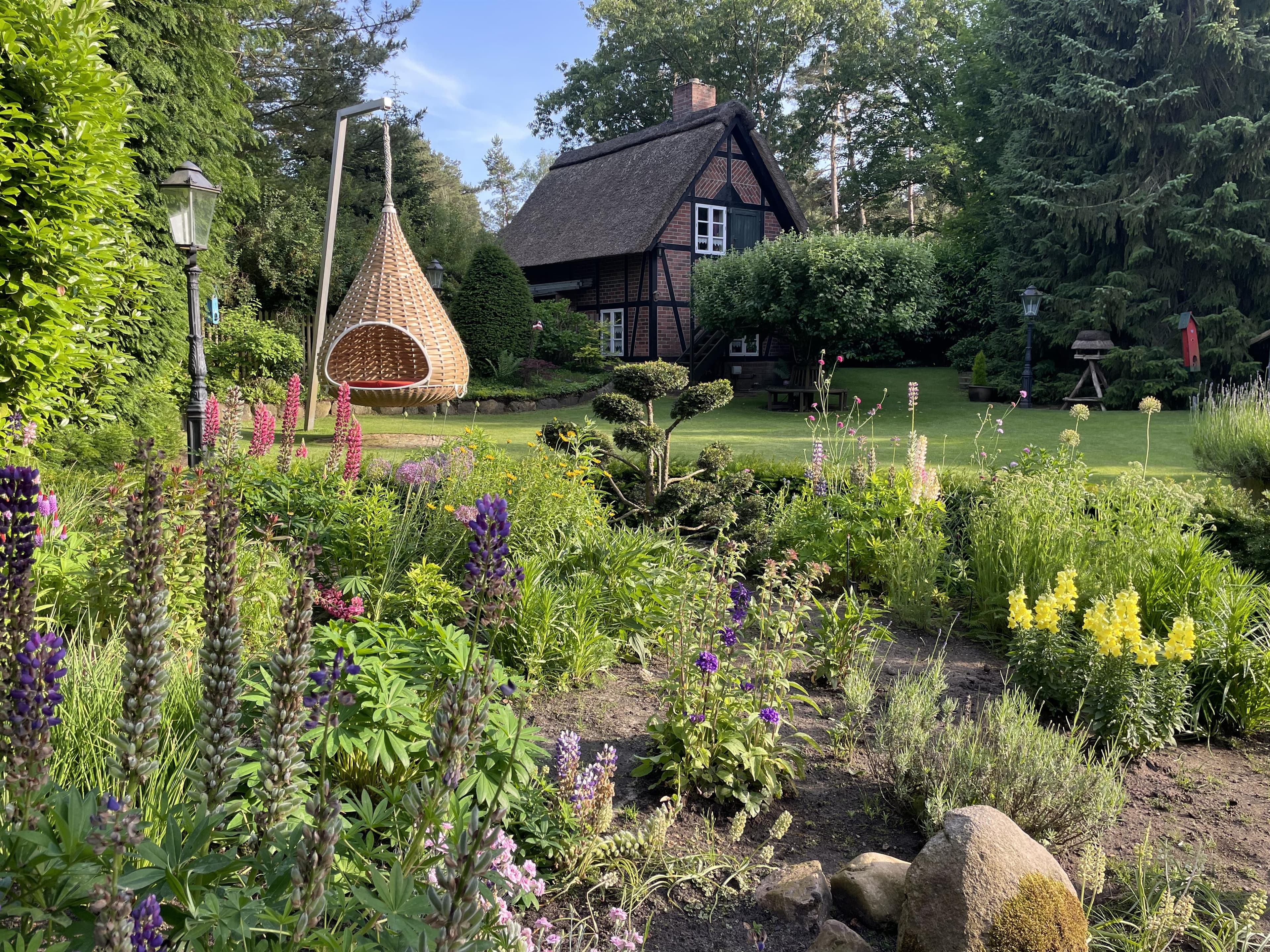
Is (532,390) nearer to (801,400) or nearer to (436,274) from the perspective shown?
(436,274)

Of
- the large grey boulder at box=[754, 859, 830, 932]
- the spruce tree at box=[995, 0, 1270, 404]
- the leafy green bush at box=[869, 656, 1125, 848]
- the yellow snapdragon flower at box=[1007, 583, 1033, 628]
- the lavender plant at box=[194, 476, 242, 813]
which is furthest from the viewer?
the spruce tree at box=[995, 0, 1270, 404]

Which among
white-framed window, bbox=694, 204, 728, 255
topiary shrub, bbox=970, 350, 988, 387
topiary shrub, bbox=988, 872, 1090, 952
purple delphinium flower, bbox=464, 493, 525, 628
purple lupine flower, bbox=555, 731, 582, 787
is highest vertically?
white-framed window, bbox=694, 204, 728, 255

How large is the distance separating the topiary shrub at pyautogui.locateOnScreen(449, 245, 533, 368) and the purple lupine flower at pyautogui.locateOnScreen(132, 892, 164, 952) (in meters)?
18.3

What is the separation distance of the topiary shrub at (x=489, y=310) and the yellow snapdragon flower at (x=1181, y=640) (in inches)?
660

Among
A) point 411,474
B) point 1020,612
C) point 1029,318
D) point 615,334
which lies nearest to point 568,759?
point 1020,612

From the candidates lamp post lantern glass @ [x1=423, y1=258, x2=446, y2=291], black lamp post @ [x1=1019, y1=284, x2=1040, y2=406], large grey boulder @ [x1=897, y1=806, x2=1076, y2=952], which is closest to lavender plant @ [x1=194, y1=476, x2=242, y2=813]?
large grey boulder @ [x1=897, y1=806, x2=1076, y2=952]

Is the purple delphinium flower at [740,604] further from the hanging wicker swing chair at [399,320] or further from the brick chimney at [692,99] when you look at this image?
the brick chimney at [692,99]

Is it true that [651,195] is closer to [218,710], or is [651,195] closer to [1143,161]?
[1143,161]

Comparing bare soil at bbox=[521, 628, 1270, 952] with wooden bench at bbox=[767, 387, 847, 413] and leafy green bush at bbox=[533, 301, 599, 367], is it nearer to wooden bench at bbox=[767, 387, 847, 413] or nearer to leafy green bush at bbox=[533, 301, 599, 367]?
wooden bench at bbox=[767, 387, 847, 413]

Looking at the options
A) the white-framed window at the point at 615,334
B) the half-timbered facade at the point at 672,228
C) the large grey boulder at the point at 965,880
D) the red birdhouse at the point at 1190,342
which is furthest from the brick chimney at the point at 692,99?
the large grey boulder at the point at 965,880

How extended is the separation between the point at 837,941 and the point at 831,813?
2.58ft

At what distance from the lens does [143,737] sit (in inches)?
50.9

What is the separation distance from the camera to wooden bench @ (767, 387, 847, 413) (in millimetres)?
16672

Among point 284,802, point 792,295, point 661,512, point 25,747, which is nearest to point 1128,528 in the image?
point 661,512
